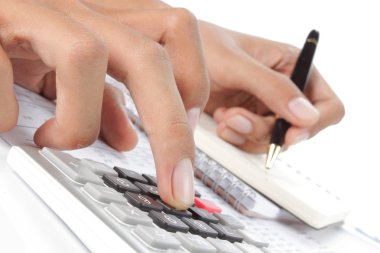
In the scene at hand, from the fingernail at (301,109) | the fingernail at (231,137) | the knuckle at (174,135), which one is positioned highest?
the knuckle at (174,135)

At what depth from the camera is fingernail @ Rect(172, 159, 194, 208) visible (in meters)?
0.35

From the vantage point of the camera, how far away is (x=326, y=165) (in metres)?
1.01

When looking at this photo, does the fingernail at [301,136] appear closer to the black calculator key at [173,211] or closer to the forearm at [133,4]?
the forearm at [133,4]

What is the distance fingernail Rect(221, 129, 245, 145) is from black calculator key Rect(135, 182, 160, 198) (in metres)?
0.32

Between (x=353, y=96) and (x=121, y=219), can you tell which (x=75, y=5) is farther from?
(x=353, y=96)

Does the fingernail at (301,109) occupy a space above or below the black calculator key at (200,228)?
below

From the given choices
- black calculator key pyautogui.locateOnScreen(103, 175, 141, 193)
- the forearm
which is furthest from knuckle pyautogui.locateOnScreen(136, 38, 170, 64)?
the forearm

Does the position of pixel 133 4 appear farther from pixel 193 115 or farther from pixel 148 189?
pixel 148 189

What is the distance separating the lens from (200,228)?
13.2 inches

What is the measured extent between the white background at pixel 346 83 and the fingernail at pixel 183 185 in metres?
0.61

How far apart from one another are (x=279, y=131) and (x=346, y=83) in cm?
37

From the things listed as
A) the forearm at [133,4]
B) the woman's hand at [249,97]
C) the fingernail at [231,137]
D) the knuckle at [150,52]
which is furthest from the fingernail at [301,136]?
the knuckle at [150,52]

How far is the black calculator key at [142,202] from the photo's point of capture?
0.32 m

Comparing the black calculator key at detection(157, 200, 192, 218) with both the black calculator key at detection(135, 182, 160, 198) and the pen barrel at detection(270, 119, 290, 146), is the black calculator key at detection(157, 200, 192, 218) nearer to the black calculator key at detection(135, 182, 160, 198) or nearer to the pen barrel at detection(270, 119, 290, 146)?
the black calculator key at detection(135, 182, 160, 198)
